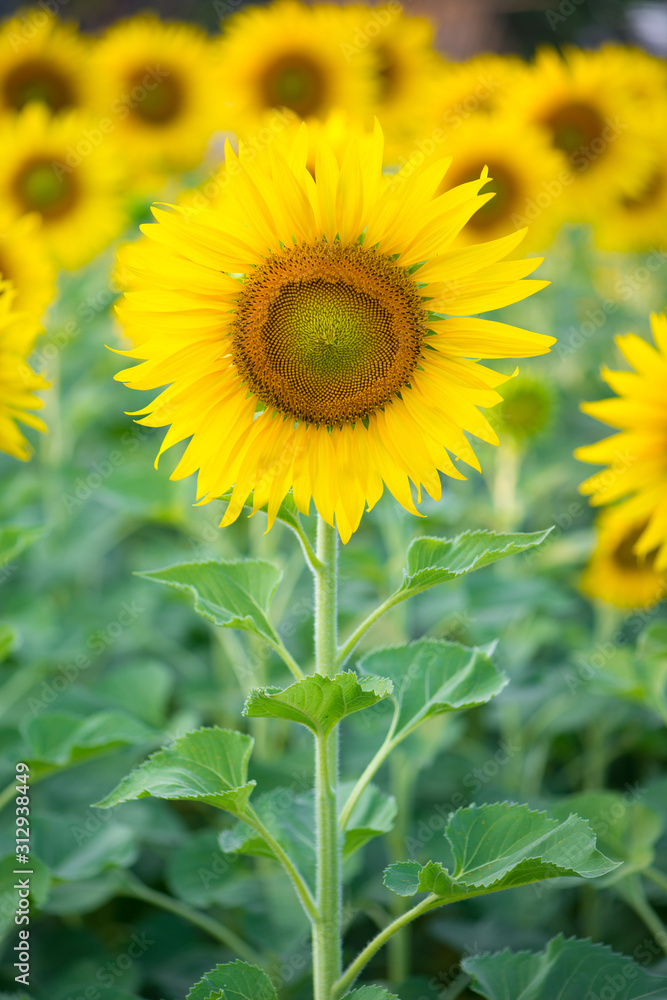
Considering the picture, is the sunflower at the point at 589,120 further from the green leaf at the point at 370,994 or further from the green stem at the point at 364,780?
the green leaf at the point at 370,994

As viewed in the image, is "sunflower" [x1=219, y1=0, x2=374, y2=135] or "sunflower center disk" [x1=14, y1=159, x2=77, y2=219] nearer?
"sunflower center disk" [x1=14, y1=159, x2=77, y2=219]

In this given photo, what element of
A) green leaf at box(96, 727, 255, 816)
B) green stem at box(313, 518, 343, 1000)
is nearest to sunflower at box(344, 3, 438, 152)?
green stem at box(313, 518, 343, 1000)

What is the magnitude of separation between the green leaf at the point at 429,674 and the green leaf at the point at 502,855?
0.15 meters

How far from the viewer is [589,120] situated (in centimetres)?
345

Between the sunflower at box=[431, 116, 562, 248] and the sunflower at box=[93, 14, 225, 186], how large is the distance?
114cm

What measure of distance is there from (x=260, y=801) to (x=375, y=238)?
0.87 meters

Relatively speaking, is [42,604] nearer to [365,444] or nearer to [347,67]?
[365,444]

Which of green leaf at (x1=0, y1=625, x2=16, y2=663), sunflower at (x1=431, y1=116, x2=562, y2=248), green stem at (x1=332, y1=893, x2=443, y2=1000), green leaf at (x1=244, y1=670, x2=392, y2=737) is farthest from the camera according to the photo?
sunflower at (x1=431, y1=116, x2=562, y2=248)

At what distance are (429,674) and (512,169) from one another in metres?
2.32

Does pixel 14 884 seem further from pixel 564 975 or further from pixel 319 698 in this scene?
pixel 564 975

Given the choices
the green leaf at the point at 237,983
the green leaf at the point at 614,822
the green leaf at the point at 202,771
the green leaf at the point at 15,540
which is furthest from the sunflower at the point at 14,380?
the green leaf at the point at 614,822

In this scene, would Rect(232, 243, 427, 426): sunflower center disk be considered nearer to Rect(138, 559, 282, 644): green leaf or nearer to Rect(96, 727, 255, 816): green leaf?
Rect(138, 559, 282, 644): green leaf

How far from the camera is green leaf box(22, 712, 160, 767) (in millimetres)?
1477

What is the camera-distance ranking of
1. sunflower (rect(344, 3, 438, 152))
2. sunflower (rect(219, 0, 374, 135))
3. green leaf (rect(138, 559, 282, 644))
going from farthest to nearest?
sunflower (rect(344, 3, 438, 152)) → sunflower (rect(219, 0, 374, 135)) → green leaf (rect(138, 559, 282, 644))
